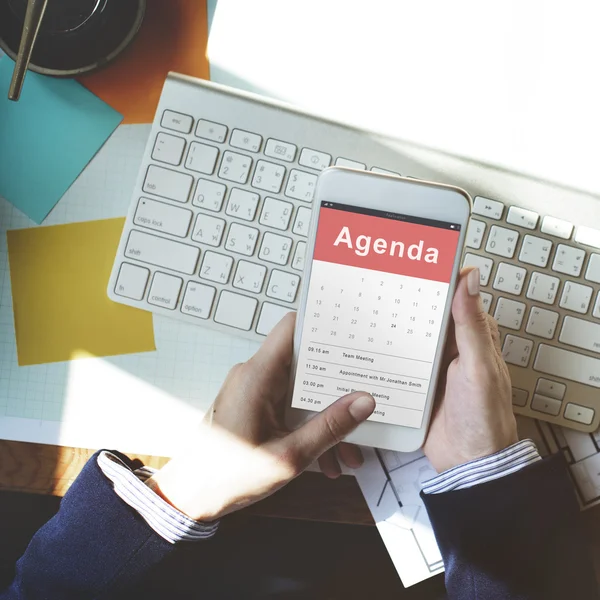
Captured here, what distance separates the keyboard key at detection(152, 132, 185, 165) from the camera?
582 mm

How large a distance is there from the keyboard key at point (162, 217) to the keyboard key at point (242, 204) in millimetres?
41

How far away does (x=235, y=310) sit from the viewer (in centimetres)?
58

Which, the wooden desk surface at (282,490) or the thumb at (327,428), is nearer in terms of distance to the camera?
the thumb at (327,428)

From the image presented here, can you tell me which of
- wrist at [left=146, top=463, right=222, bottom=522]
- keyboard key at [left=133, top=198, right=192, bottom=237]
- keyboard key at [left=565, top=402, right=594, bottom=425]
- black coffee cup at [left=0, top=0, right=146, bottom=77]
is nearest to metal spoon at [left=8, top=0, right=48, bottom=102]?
black coffee cup at [left=0, top=0, right=146, bottom=77]


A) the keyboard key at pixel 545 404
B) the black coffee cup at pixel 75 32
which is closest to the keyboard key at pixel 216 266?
the black coffee cup at pixel 75 32

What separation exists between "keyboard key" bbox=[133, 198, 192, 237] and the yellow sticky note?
0.05m

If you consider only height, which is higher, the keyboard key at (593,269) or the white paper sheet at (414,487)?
the keyboard key at (593,269)

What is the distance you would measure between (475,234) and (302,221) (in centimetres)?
16

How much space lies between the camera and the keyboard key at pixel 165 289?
1.91 feet

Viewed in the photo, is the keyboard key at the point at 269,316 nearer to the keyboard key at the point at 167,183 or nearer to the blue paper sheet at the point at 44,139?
the keyboard key at the point at 167,183

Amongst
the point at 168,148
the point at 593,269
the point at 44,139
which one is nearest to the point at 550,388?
the point at 593,269

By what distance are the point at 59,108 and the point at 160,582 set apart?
1.82ft

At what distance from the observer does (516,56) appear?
24.3 inches

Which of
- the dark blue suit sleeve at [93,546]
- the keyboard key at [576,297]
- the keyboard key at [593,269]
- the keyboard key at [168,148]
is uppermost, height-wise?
the keyboard key at [168,148]
